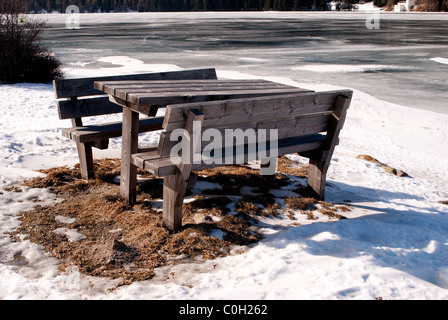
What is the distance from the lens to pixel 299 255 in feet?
11.4

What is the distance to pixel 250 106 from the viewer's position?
A: 394 cm

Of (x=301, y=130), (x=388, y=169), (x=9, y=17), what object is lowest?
(x=388, y=169)

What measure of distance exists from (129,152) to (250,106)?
1.21 meters

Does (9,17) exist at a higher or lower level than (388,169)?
higher

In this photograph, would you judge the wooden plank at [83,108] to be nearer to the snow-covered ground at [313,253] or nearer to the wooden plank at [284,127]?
the snow-covered ground at [313,253]

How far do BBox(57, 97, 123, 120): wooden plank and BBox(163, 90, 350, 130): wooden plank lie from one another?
68.7 inches

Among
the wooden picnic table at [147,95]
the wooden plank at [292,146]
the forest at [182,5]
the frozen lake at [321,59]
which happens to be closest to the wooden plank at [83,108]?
the wooden picnic table at [147,95]

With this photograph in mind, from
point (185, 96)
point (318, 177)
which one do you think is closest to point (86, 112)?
point (185, 96)

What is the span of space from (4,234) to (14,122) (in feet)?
13.7

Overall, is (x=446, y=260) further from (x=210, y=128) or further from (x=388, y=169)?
(x=388, y=169)

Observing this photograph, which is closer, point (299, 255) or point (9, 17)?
point (299, 255)

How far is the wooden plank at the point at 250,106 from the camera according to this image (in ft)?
11.7
